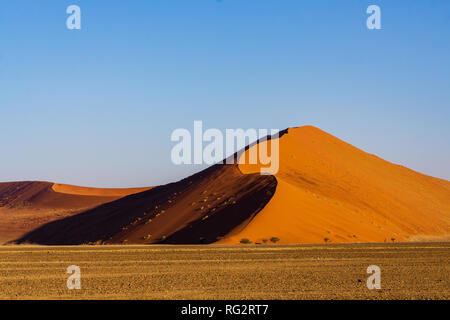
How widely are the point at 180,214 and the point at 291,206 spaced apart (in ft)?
35.5

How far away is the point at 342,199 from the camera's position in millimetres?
56000

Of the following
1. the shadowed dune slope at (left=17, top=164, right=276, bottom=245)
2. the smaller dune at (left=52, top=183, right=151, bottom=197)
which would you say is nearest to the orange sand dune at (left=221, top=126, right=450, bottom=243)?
the shadowed dune slope at (left=17, top=164, right=276, bottom=245)

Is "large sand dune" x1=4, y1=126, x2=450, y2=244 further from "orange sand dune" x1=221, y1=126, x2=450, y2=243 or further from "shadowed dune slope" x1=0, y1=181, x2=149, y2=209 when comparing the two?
"shadowed dune slope" x1=0, y1=181, x2=149, y2=209

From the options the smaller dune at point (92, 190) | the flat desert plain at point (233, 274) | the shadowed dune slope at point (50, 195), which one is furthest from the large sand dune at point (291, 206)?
the smaller dune at point (92, 190)

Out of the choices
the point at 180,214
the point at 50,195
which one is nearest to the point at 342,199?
the point at 180,214

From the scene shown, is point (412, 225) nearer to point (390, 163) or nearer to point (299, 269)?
point (390, 163)

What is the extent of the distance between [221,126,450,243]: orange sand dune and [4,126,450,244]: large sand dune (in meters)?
0.10

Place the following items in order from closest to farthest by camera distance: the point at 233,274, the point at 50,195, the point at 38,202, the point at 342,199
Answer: the point at 233,274, the point at 342,199, the point at 38,202, the point at 50,195

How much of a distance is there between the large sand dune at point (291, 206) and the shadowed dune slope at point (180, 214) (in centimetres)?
13

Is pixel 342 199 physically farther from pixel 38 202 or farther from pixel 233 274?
pixel 38 202

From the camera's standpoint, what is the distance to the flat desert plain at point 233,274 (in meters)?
16.4

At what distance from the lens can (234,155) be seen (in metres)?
70.4

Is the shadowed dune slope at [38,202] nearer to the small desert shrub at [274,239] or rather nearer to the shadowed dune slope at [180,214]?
the shadowed dune slope at [180,214]
